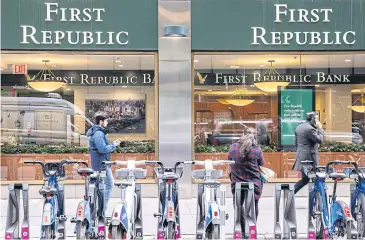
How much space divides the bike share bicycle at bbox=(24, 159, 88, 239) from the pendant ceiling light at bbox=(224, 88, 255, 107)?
19.0ft

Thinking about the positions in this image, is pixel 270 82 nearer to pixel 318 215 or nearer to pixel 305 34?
Result: pixel 305 34

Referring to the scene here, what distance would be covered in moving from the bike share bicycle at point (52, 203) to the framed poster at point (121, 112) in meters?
4.79

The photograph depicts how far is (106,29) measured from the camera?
37.0 feet

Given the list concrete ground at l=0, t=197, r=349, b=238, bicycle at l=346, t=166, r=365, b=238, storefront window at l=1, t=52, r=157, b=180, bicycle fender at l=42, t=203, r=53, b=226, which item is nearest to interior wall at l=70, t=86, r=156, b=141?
storefront window at l=1, t=52, r=157, b=180

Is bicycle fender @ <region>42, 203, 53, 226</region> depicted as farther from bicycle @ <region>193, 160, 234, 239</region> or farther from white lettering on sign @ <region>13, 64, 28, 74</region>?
white lettering on sign @ <region>13, 64, 28, 74</region>

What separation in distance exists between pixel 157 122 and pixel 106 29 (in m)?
2.24

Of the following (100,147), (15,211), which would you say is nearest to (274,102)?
(100,147)

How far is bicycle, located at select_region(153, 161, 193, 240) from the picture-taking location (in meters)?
6.86

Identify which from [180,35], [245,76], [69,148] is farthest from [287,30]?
[69,148]

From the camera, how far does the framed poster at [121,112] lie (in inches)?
478

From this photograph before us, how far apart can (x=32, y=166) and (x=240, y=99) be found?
16.2 feet

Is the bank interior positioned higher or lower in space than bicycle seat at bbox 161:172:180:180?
higher

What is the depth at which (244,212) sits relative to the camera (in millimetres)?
7051

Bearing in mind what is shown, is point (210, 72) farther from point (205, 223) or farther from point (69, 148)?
point (205, 223)
